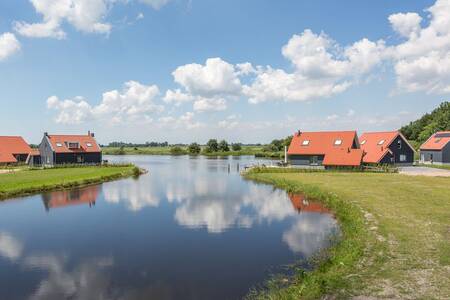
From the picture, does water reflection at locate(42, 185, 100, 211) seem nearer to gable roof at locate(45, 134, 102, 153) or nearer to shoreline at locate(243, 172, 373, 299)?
shoreline at locate(243, 172, 373, 299)

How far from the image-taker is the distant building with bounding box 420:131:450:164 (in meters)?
53.8

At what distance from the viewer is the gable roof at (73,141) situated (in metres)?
58.3

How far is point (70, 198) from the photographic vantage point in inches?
1129

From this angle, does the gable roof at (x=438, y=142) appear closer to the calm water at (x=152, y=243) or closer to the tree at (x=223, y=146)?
the calm water at (x=152, y=243)

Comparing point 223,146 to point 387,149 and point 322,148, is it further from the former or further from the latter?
point 387,149

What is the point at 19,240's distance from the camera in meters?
16.7

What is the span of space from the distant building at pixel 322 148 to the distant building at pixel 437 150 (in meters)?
13.9

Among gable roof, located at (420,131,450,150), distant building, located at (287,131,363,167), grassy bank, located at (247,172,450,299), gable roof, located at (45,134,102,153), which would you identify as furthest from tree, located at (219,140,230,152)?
grassy bank, located at (247,172,450,299)

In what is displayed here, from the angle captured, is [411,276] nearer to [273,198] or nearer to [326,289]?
[326,289]

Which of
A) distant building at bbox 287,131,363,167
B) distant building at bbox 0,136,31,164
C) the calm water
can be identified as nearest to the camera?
the calm water

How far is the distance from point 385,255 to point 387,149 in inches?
1562

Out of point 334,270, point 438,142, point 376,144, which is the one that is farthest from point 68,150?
point 438,142

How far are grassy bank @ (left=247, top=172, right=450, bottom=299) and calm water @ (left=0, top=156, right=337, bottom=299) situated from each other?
4.71 feet

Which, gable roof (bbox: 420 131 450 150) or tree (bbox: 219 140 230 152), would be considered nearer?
gable roof (bbox: 420 131 450 150)
